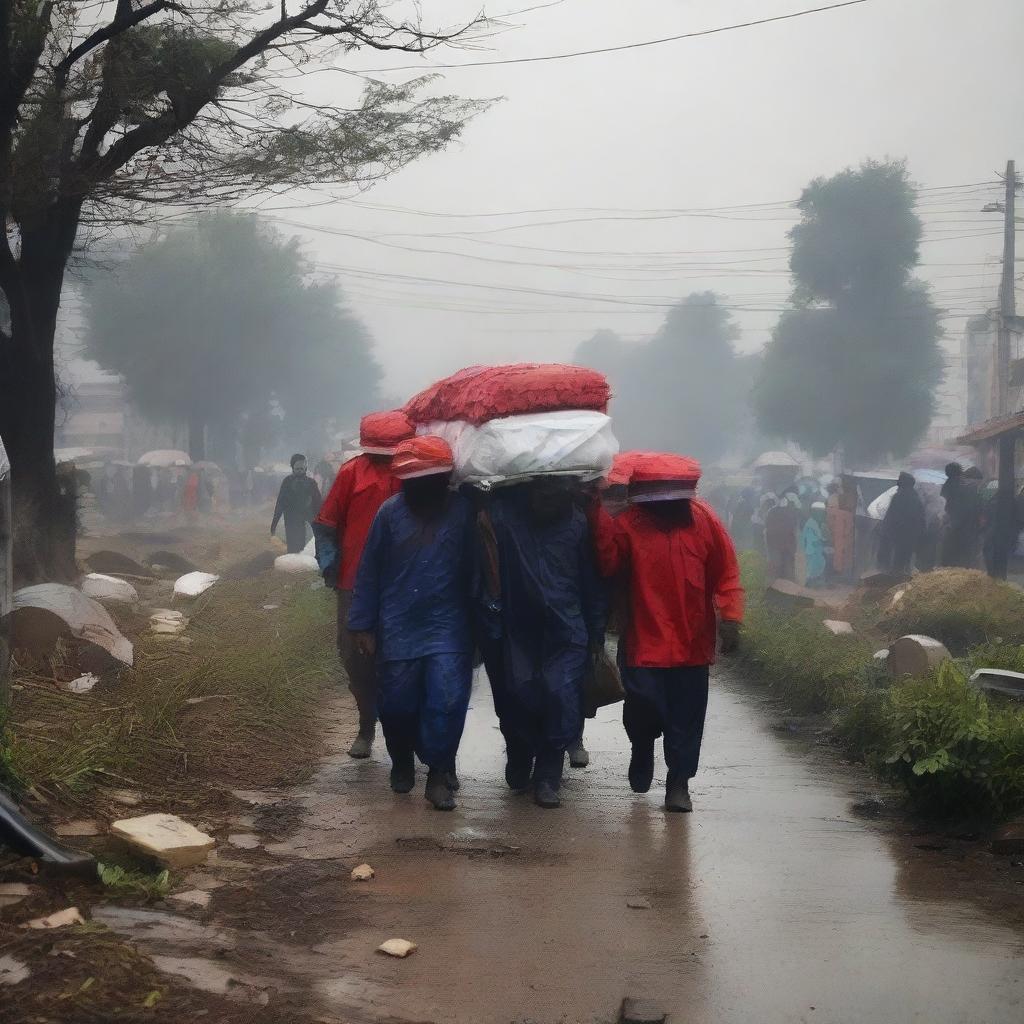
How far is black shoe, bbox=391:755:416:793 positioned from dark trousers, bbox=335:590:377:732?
927 millimetres

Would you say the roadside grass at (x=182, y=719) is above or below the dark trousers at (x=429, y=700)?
below

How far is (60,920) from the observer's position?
4020 millimetres

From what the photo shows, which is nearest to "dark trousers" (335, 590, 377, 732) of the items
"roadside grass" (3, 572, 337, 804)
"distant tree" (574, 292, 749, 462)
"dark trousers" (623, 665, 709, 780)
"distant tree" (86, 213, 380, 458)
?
"roadside grass" (3, 572, 337, 804)

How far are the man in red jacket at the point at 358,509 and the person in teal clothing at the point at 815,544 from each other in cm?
1658

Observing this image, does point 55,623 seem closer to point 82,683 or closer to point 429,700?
point 82,683

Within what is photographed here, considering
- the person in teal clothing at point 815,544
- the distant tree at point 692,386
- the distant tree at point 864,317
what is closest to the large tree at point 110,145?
the person in teal clothing at point 815,544

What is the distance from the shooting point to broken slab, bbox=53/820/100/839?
523 centimetres

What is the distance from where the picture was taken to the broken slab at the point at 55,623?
809cm

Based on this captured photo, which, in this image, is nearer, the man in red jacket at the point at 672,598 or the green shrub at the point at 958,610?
the man in red jacket at the point at 672,598

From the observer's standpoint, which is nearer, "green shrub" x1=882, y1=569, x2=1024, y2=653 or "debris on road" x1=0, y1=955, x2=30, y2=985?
"debris on road" x1=0, y1=955, x2=30, y2=985

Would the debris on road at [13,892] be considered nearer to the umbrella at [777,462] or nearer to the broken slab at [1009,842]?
the broken slab at [1009,842]

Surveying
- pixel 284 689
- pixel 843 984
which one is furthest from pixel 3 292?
pixel 843 984

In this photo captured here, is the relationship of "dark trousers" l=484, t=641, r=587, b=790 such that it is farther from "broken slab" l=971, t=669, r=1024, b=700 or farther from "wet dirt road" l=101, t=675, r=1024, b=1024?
"broken slab" l=971, t=669, r=1024, b=700

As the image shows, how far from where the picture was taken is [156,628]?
35.6 ft
